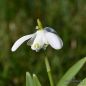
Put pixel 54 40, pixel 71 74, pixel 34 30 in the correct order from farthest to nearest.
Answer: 1. pixel 34 30
2. pixel 71 74
3. pixel 54 40

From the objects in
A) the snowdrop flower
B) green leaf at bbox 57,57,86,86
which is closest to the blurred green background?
green leaf at bbox 57,57,86,86

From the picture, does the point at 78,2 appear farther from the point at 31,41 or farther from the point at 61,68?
the point at 31,41

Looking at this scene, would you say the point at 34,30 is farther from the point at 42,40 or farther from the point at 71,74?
the point at 42,40

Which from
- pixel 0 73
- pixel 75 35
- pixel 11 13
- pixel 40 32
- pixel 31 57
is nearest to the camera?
pixel 40 32

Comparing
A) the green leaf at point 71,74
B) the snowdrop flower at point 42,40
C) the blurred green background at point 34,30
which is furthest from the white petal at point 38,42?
the blurred green background at point 34,30

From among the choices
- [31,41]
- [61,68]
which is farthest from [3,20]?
[31,41]

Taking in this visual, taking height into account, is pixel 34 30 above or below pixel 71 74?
above

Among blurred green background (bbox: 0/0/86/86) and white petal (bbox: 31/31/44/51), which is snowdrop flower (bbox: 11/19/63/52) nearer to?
white petal (bbox: 31/31/44/51)

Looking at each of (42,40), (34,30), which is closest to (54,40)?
(42,40)
